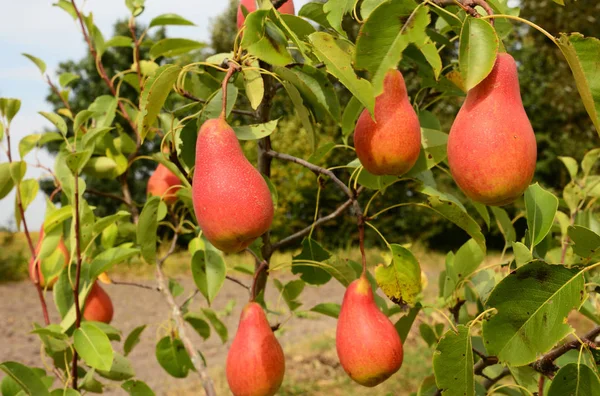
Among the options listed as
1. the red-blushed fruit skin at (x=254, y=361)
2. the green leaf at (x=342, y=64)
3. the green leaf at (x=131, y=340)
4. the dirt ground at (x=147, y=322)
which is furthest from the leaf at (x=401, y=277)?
the dirt ground at (x=147, y=322)

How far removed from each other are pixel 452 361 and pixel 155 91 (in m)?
0.35

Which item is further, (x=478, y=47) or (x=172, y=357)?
(x=172, y=357)

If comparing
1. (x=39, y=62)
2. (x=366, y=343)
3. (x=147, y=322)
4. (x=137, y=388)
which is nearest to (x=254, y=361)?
(x=366, y=343)

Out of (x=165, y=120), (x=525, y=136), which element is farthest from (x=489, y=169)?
(x=165, y=120)

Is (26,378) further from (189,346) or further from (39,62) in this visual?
(39,62)

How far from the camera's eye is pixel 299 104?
1.81ft

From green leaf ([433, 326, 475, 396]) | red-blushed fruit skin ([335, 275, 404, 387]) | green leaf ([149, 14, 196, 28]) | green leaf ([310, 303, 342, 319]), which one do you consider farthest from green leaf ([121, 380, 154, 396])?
green leaf ([149, 14, 196, 28])

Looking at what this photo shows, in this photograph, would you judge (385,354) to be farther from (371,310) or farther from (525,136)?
(525,136)

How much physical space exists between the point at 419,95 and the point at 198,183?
482 mm

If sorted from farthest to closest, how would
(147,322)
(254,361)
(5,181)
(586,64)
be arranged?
(147,322) < (5,181) < (254,361) < (586,64)

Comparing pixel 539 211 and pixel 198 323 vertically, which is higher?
pixel 539 211

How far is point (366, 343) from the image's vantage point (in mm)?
566

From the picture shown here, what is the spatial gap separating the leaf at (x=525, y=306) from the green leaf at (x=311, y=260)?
29 centimetres

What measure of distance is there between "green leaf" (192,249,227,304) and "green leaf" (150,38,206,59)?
387mm
